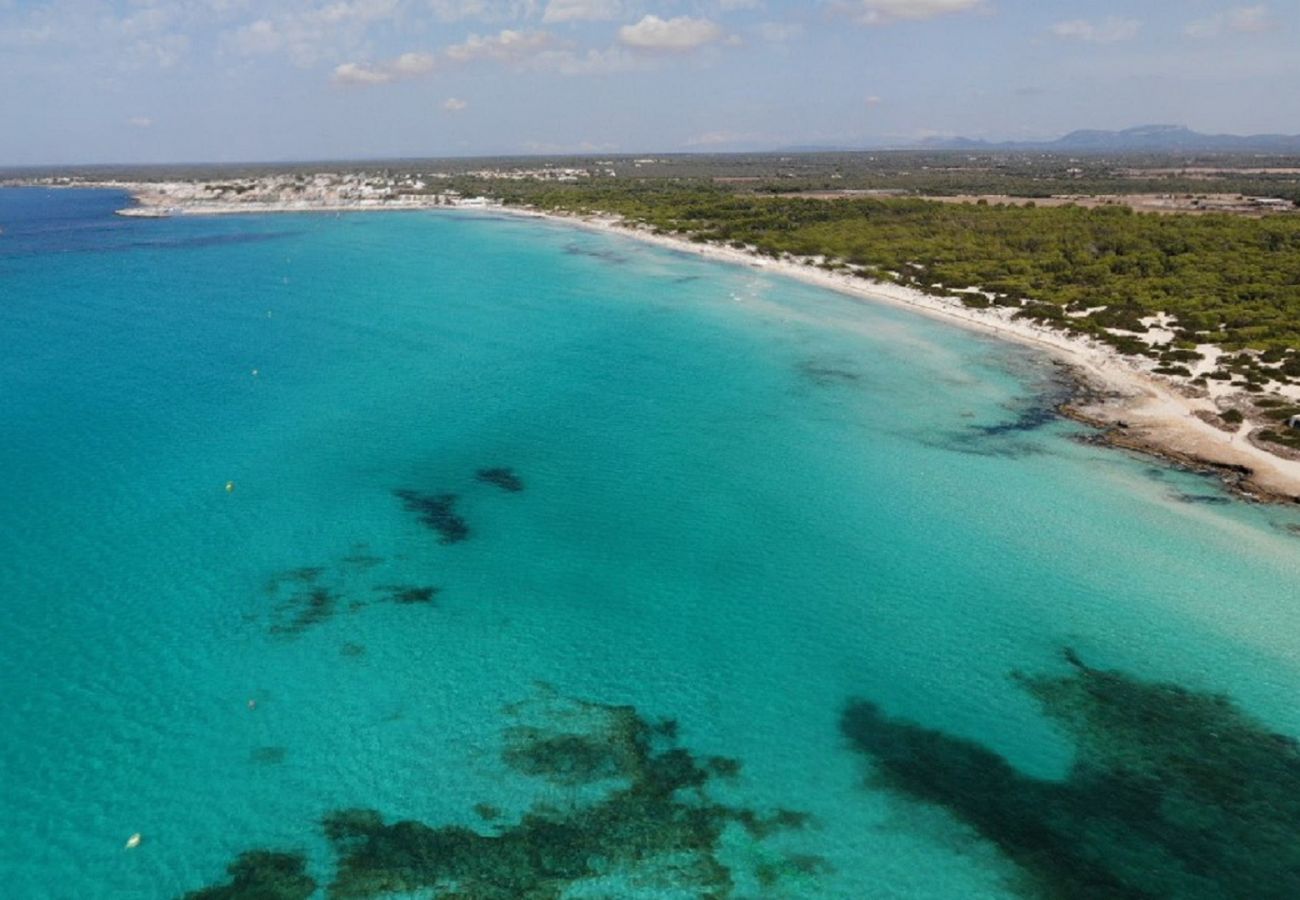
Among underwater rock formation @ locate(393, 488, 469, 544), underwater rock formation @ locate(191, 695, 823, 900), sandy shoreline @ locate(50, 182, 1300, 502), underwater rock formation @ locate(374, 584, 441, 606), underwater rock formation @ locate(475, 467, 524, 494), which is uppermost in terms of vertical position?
sandy shoreline @ locate(50, 182, 1300, 502)

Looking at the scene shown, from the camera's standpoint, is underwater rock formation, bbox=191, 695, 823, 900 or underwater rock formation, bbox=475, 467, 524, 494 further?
underwater rock formation, bbox=475, 467, 524, 494

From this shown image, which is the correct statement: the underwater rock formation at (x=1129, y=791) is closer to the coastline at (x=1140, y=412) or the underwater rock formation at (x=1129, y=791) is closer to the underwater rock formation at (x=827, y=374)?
the coastline at (x=1140, y=412)

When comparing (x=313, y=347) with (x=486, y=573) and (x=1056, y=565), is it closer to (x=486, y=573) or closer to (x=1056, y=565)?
(x=486, y=573)

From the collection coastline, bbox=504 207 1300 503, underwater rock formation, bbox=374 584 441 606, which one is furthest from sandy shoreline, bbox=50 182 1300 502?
underwater rock formation, bbox=374 584 441 606

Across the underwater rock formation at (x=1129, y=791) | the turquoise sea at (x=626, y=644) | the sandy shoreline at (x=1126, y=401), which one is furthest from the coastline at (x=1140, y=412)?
the underwater rock formation at (x=1129, y=791)

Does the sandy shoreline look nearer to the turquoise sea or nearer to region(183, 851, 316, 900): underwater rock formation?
the turquoise sea
